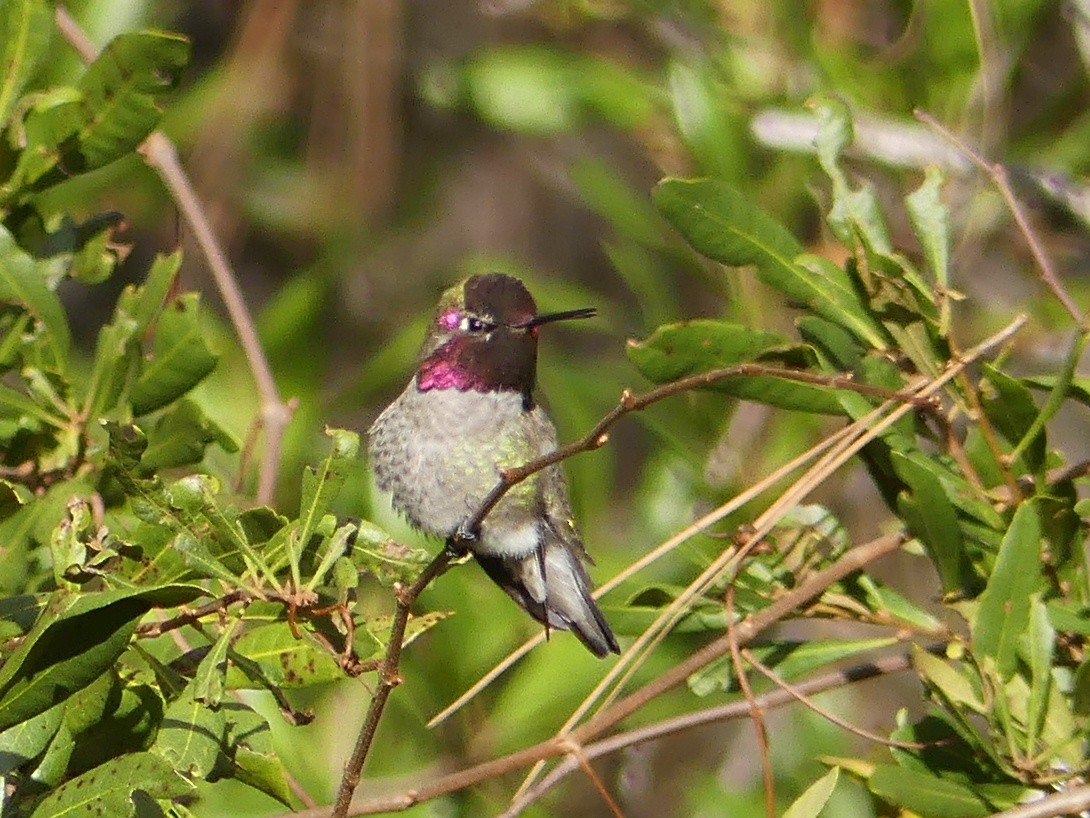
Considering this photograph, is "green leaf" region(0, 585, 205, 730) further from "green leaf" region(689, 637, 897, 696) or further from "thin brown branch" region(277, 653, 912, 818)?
"green leaf" region(689, 637, 897, 696)

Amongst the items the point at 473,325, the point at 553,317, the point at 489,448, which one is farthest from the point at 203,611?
the point at 473,325

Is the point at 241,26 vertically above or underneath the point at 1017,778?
above

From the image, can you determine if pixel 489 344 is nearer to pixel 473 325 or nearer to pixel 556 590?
pixel 473 325

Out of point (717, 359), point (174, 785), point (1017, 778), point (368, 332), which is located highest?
point (717, 359)

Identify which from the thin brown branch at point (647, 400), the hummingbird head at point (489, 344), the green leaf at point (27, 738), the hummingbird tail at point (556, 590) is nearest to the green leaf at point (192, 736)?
the green leaf at point (27, 738)

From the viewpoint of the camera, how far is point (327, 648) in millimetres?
1628

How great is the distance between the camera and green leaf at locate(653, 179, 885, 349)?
6.37ft

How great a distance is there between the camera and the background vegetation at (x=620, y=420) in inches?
64.7

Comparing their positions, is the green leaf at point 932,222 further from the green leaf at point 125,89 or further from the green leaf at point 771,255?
the green leaf at point 125,89

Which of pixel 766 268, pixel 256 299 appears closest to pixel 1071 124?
pixel 766 268

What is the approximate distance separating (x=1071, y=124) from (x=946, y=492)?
2.04 m

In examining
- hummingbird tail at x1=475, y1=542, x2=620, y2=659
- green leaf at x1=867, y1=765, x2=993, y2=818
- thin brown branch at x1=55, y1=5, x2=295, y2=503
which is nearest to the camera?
green leaf at x1=867, y1=765, x2=993, y2=818

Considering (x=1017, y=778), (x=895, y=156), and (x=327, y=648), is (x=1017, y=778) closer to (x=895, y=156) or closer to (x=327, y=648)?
(x=327, y=648)

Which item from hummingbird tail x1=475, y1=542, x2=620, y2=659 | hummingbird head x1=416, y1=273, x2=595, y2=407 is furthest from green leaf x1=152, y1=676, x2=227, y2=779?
hummingbird head x1=416, y1=273, x2=595, y2=407
